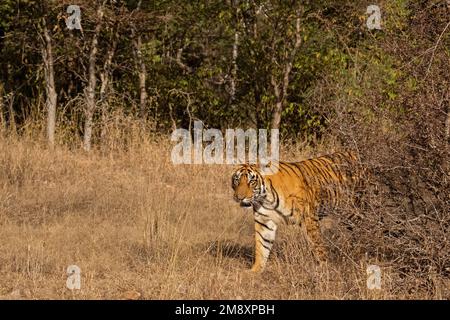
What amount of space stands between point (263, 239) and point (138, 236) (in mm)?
1596

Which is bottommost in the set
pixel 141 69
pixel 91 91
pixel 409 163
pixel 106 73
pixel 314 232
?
pixel 314 232

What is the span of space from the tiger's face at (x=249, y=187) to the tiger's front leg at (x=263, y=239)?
21cm

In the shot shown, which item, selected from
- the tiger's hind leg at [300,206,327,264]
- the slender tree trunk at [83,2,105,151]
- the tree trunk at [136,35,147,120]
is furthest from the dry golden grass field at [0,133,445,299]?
the tree trunk at [136,35,147,120]

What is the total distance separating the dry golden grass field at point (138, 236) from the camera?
6668 mm

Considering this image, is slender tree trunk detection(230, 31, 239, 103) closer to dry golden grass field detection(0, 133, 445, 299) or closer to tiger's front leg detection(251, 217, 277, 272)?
dry golden grass field detection(0, 133, 445, 299)

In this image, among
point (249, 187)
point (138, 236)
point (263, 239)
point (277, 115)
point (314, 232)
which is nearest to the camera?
point (314, 232)

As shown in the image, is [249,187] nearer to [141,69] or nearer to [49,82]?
[49,82]

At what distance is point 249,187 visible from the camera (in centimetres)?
768

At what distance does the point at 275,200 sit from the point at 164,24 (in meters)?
7.42

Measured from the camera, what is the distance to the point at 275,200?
7691 millimetres

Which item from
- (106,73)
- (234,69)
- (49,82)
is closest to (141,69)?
(106,73)

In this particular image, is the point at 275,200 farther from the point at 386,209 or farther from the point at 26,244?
the point at 26,244

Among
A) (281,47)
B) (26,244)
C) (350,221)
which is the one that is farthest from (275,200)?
(281,47)

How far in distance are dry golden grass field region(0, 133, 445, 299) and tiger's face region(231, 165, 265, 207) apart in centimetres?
43
